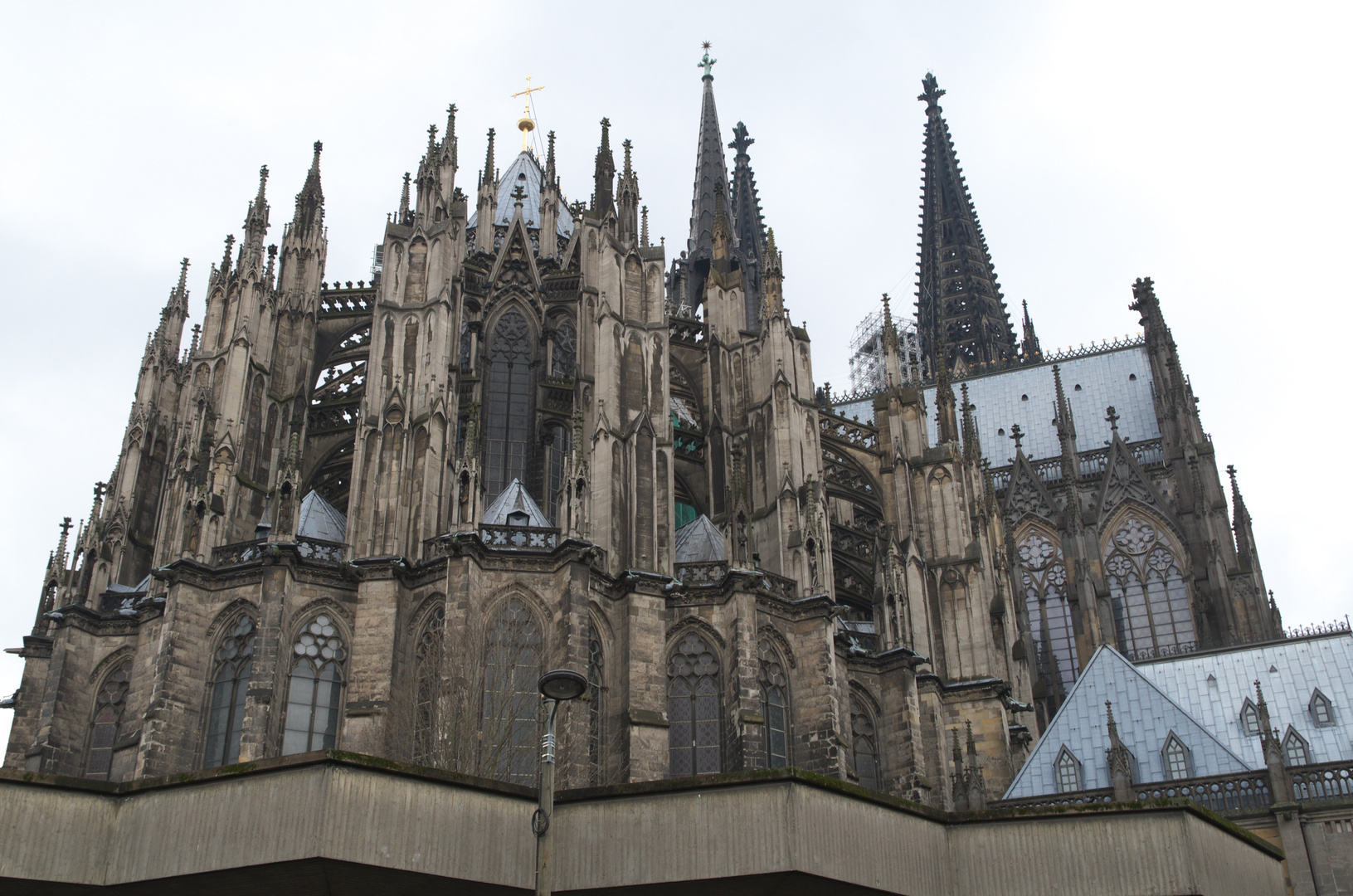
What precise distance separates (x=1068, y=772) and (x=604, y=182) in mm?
19066

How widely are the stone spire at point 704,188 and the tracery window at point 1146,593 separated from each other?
23800 millimetres

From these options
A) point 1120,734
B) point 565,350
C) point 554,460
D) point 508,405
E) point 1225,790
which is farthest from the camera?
point 565,350

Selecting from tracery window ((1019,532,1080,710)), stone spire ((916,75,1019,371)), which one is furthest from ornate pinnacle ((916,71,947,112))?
tracery window ((1019,532,1080,710))

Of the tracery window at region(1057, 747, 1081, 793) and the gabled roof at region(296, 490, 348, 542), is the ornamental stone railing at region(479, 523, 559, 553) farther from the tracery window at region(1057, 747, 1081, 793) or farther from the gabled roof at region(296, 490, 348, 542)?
the tracery window at region(1057, 747, 1081, 793)

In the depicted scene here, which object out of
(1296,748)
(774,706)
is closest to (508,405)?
(774,706)

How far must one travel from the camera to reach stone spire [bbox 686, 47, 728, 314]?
218 ft

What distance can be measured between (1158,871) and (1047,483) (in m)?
37.8

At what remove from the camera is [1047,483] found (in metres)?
55.0

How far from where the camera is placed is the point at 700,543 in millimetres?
33188

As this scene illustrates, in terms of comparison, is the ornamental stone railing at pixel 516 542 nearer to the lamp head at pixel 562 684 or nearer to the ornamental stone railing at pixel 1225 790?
the lamp head at pixel 562 684

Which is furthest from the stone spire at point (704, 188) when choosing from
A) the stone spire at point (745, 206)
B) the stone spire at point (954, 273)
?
the stone spire at point (954, 273)

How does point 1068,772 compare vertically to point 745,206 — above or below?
below

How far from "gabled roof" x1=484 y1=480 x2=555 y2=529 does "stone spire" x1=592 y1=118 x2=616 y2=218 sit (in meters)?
7.90

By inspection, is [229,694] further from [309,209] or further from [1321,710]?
[1321,710]
